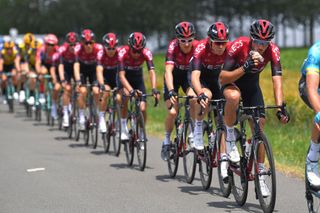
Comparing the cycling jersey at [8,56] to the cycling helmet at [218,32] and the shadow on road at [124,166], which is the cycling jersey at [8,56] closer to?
the shadow on road at [124,166]

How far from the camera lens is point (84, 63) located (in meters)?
16.4

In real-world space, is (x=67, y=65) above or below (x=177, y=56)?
above

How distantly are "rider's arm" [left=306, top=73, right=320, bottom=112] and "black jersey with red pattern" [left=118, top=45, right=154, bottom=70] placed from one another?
560cm

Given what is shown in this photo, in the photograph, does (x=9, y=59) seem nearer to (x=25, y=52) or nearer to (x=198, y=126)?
(x=25, y=52)

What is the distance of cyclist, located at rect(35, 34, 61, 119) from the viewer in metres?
18.3

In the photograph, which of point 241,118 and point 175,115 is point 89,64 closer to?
point 175,115

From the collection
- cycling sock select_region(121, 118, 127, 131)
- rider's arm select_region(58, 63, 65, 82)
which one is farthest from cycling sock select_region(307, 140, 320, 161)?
rider's arm select_region(58, 63, 65, 82)

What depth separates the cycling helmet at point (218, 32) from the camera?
952 centimetres

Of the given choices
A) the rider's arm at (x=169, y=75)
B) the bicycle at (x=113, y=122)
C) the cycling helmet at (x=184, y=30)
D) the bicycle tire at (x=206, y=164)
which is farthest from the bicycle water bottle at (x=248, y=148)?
the bicycle at (x=113, y=122)

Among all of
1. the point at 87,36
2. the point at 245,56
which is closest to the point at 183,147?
the point at 245,56

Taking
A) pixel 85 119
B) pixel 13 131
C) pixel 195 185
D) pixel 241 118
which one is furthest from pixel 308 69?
pixel 13 131

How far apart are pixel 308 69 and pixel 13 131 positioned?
40.6 ft

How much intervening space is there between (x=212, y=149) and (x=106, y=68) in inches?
197

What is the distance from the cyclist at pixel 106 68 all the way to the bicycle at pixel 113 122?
0.10 metres
